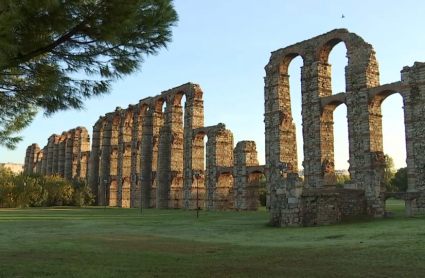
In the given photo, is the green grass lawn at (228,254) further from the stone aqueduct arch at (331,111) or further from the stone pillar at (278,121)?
the stone pillar at (278,121)

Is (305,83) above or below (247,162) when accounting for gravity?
above

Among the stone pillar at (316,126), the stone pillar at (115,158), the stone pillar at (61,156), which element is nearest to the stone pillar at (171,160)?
the stone pillar at (115,158)

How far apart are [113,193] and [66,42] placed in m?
48.5

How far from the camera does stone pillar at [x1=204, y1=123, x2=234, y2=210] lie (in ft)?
129

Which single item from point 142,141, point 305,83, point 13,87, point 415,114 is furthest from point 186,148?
point 13,87

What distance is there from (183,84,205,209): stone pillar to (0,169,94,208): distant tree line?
57.4 ft

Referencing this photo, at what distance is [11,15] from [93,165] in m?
53.4

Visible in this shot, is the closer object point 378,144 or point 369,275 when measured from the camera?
point 369,275

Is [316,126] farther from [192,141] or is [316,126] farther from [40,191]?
[40,191]

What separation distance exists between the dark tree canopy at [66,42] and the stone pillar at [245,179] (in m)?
26.6

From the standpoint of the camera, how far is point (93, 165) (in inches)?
2338

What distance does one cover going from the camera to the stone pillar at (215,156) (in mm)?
39450

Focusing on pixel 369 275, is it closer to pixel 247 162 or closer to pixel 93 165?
pixel 247 162

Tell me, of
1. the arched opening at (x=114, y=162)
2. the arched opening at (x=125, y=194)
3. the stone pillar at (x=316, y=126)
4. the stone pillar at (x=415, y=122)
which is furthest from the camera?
the arched opening at (x=114, y=162)
